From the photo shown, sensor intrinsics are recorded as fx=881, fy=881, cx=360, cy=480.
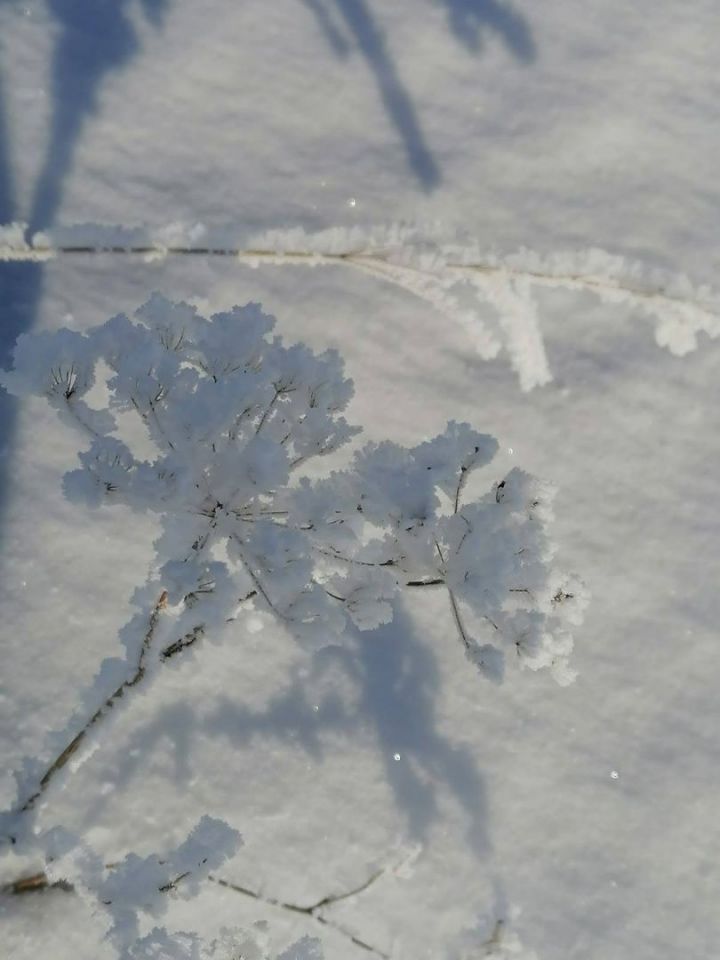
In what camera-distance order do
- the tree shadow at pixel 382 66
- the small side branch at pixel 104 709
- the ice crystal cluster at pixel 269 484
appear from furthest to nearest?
1. the tree shadow at pixel 382 66
2. the small side branch at pixel 104 709
3. the ice crystal cluster at pixel 269 484

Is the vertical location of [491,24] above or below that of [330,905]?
above

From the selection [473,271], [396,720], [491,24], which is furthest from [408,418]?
[491,24]

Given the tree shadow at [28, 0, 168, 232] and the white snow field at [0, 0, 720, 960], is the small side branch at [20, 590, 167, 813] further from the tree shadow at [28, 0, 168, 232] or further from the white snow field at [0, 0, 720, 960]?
the tree shadow at [28, 0, 168, 232]

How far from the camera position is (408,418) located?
1.60 m

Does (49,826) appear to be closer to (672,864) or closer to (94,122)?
(672,864)

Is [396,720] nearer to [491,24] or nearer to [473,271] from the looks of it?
[473,271]

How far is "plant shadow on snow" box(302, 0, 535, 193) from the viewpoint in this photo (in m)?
1.66

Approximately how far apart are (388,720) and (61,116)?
48.4 inches

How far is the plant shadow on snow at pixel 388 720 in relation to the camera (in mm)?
1532

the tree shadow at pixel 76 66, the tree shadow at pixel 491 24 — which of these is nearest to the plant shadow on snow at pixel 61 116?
the tree shadow at pixel 76 66

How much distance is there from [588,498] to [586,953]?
82 centimetres

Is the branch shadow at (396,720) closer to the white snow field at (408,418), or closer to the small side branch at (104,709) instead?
the white snow field at (408,418)

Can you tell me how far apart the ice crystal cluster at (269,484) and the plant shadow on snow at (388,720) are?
0.51 metres

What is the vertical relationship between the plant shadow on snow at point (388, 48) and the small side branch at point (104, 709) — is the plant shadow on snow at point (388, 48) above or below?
above
